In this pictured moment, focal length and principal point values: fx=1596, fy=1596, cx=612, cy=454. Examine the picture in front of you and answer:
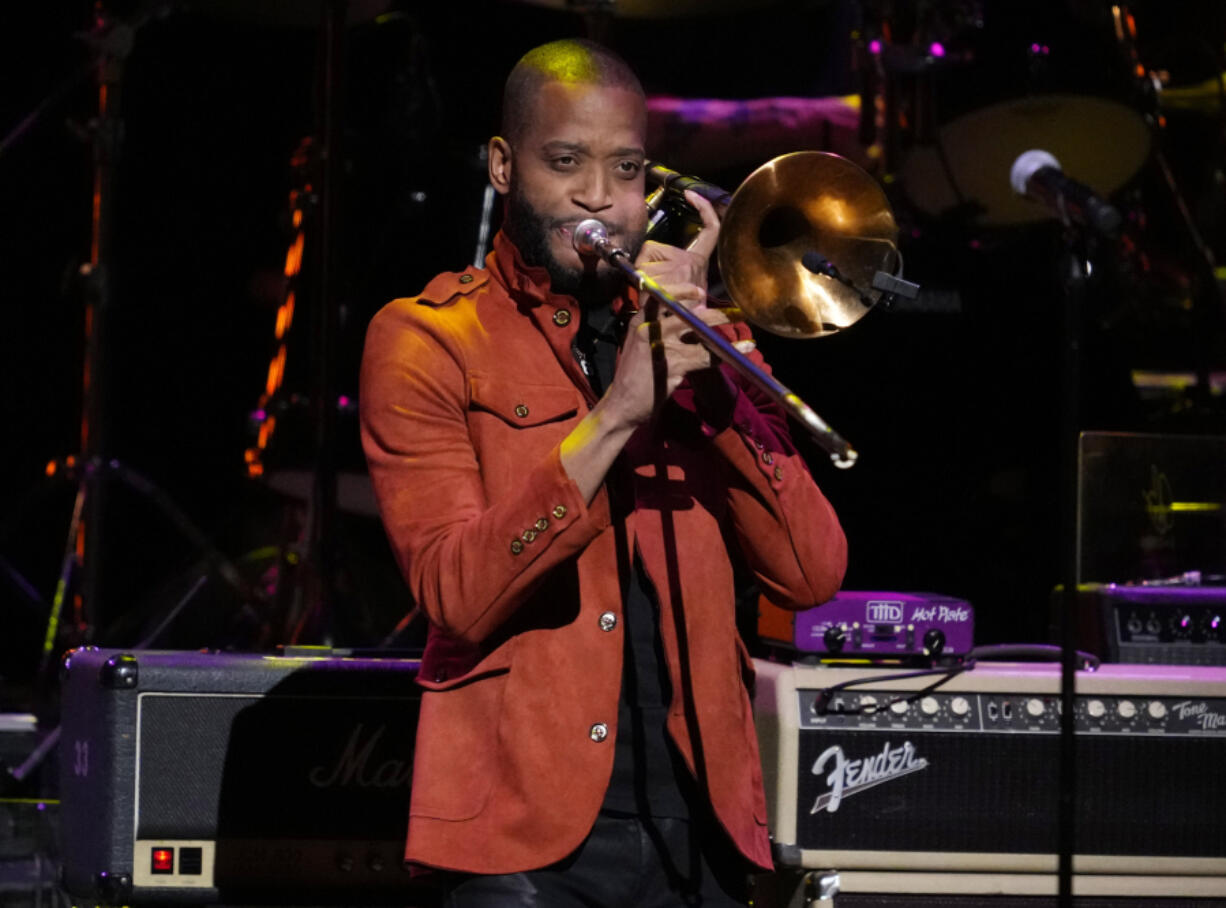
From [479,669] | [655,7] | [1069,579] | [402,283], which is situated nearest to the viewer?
[479,669]

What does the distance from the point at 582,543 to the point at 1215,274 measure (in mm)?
3672

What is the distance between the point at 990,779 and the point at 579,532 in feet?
4.60

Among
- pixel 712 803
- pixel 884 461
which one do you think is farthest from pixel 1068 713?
pixel 884 461

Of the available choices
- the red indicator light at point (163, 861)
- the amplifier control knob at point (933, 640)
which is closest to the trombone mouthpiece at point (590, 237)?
the amplifier control knob at point (933, 640)

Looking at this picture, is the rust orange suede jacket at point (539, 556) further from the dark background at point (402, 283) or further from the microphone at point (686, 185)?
the dark background at point (402, 283)

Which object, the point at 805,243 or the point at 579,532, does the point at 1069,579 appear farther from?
the point at 579,532

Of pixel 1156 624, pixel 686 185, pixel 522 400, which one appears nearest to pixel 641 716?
pixel 522 400

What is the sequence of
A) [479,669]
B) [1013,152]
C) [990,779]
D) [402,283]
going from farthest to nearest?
[402,283], [1013,152], [990,779], [479,669]

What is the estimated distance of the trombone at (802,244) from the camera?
2.05 meters

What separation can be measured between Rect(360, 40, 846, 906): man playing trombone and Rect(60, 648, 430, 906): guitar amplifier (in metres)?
0.93

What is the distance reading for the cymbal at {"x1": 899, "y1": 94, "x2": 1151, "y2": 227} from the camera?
4.20m

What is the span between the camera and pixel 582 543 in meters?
1.88

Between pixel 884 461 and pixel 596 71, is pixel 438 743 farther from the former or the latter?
pixel 884 461

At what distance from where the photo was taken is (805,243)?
6.92 ft
